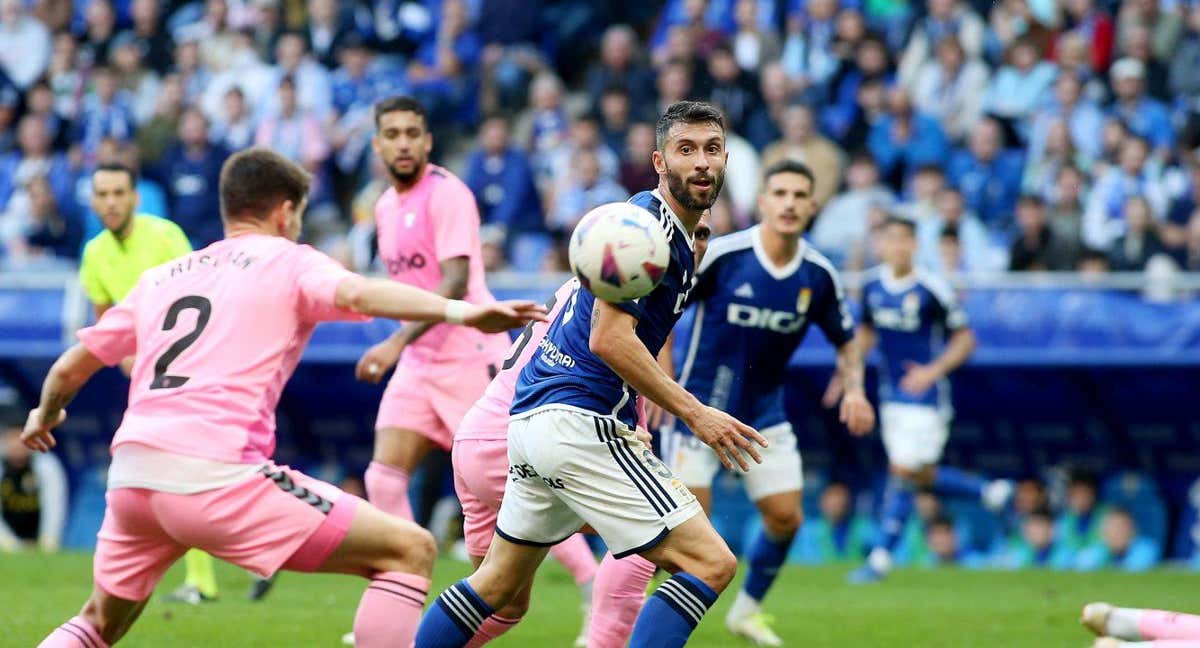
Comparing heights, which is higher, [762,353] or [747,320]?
[747,320]

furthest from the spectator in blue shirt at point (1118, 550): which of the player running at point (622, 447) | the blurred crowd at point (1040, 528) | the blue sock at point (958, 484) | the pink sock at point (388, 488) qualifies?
the player running at point (622, 447)

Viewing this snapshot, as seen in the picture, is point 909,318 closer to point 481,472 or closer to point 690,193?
point 481,472

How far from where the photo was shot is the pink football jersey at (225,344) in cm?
608

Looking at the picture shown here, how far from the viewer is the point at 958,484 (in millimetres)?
15539

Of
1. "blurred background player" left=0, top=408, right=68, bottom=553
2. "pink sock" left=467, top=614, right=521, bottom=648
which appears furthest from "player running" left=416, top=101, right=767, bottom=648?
"blurred background player" left=0, top=408, right=68, bottom=553

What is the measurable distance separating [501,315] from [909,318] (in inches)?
341

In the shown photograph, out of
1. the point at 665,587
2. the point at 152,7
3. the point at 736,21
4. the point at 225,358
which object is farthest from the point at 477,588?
the point at 152,7

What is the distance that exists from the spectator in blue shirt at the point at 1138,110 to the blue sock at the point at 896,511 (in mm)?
4681

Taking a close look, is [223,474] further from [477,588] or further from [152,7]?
[152,7]

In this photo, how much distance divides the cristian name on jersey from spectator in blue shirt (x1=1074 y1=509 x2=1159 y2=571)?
262 inches

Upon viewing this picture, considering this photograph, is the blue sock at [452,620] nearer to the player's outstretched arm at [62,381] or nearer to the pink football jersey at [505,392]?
the pink football jersey at [505,392]

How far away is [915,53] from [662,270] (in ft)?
40.8

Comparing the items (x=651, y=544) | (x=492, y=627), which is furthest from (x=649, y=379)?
(x=492, y=627)

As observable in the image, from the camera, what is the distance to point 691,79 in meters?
17.5
